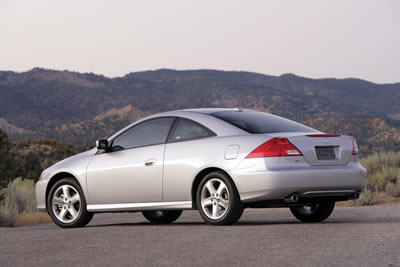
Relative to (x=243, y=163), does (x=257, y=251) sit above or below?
below

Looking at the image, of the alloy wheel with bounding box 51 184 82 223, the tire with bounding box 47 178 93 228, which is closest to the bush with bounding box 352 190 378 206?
the tire with bounding box 47 178 93 228

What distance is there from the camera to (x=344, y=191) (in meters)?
9.60

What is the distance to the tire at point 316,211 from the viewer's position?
10633 millimetres

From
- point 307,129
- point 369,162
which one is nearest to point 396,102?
point 369,162

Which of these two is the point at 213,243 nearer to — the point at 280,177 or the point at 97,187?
the point at 280,177

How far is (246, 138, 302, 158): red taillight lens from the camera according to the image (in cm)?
924

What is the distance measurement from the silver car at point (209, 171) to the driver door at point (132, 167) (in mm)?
14

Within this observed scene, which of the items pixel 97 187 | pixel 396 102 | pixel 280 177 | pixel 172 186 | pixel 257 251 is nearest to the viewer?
pixel 257 251

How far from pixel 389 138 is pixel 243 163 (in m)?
80.5

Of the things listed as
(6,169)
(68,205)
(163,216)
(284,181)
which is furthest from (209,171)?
(6,169)

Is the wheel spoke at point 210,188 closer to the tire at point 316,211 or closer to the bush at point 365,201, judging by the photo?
the tire at point 316,211

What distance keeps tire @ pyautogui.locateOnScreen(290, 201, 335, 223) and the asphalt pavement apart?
1.85 ft

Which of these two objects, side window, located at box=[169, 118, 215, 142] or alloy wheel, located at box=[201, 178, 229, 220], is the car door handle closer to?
side window, located at box=[169, 118, 215, 142]

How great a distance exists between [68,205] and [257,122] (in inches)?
124
